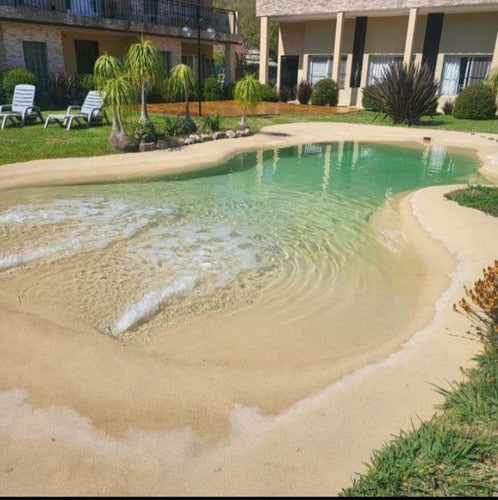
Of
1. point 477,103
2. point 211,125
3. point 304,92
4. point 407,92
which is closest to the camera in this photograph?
point 211,125

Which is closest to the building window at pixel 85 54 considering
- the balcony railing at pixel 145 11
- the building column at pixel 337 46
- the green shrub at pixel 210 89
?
the balcony railing at pixel 145 11

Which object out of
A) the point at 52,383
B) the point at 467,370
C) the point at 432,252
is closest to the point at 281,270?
the point at 432,252

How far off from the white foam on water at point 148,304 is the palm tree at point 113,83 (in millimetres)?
7203

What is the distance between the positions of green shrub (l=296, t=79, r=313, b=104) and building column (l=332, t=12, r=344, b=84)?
1515mm

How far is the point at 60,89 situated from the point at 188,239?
14.9 m

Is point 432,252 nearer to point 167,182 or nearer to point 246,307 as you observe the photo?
point 246,307

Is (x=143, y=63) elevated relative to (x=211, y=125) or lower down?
elevated

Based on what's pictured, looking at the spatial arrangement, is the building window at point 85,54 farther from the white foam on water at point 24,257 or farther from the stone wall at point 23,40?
the white foam on water at point 24,257

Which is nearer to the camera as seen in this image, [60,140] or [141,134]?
[60,140]

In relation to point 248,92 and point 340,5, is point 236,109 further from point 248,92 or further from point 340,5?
point 340,5

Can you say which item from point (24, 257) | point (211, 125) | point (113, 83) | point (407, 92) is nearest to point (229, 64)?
point (407, 92)

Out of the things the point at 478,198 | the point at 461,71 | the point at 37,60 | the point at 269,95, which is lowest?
the point at 478,198

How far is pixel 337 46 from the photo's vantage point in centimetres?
2361

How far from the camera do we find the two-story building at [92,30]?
17.9 meters
